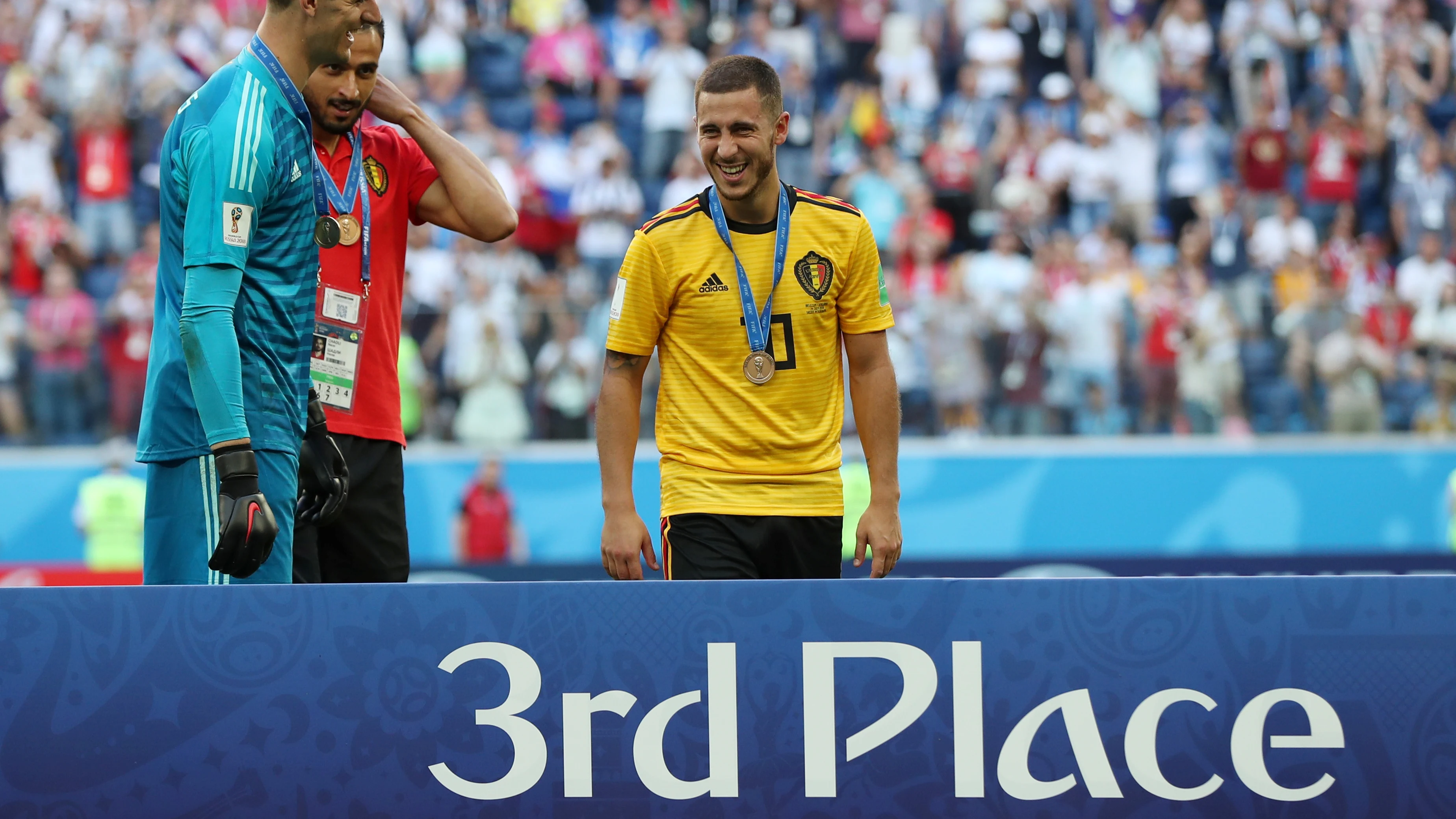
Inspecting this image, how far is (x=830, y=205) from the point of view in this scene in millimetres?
4449

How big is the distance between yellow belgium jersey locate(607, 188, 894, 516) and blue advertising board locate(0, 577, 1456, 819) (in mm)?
1099

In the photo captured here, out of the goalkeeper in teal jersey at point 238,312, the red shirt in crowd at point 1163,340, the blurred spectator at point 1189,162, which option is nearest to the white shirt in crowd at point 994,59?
the blurred spectator at point 1189,162

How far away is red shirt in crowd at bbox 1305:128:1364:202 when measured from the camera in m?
14.5

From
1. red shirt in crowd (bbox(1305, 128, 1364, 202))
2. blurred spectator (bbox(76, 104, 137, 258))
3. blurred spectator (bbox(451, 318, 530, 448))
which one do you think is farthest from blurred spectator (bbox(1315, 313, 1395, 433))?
blurred spectator (bbox(76, 104, 137, 258))

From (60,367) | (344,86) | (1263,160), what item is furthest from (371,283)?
(1263,160)

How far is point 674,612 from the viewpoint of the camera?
10.8ft

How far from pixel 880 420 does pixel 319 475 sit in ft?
4.90

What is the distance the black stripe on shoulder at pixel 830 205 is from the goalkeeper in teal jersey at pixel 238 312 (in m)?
1.27

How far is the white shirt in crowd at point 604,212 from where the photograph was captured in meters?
13.5

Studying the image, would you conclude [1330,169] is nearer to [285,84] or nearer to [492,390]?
[492,390]

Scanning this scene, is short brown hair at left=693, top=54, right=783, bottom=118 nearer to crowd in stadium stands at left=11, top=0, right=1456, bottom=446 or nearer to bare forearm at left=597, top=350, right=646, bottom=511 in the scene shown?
bare forearm at left=597, top=350, right=646, bottom=511

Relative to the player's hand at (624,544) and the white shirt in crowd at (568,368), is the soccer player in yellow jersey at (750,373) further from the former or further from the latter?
the white shirt in crowd at (568,368)

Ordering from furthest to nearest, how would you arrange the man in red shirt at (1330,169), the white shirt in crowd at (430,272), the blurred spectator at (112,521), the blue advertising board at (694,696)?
the man in red shirt at (1330,169)
the white shirt in crowd at (430,272)
the blurred spectator at (112,521)
the blue advertising board at (694,696)

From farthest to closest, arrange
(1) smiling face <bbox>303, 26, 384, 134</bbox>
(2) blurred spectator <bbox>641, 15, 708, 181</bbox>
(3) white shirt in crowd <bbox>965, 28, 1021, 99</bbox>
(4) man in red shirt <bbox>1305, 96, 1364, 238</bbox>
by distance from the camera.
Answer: (3) white shirt in crowd <bbox>965, 28, 1021, 99</bbox>, (2) blurred spectator <bbox>641, 15, 708, 181</bbox>, (4) man in red shirt <bbox>1305, 96, 1364, 238</bbox>, (1) smiling face <bbox>303, 26, 384, 134</bbox>
